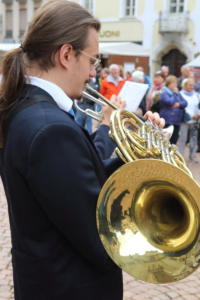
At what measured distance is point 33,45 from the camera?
142 cm

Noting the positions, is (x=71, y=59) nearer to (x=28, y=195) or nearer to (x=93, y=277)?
(x=28, y=195)

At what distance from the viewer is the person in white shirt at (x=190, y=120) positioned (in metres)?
7.44

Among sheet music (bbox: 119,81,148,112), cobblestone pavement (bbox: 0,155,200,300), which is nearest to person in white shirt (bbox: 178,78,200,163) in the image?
sheet music (bbox: 119,81,148,112)

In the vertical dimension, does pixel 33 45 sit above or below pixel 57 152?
above

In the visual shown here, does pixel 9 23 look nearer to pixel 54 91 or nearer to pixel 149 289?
pixel 149 289

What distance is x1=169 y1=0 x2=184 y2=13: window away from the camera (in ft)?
71.0

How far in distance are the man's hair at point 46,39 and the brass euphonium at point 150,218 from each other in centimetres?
35

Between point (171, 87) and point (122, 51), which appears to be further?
point (122, 51)

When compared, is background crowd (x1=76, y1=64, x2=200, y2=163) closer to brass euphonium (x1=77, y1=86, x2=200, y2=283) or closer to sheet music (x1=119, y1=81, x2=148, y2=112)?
sheet music (x1=119, y1=81, x2=148, y2=112)

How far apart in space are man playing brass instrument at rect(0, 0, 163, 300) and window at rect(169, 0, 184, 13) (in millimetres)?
21454

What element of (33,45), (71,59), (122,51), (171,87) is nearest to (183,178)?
(71,59)

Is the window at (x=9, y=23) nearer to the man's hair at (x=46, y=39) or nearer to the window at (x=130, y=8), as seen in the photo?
the window at (x=130, y=8)

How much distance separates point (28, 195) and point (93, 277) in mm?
314

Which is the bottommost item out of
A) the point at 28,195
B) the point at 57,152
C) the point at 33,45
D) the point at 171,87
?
the point at 171,87
